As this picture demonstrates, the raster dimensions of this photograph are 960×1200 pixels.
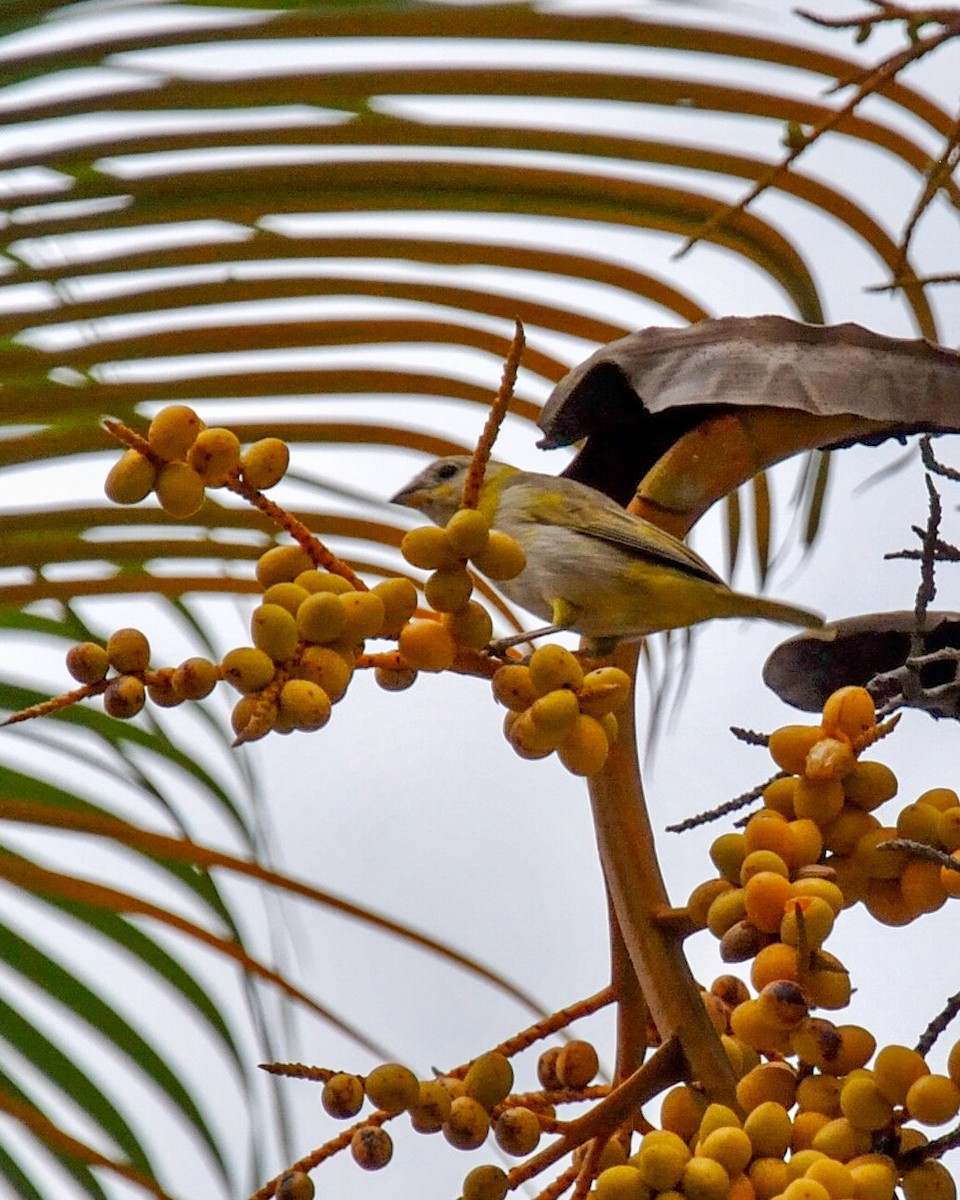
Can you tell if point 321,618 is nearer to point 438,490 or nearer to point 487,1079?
point 487,1079

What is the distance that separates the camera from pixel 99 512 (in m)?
1.28

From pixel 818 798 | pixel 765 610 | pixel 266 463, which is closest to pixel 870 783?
pixel 818 798

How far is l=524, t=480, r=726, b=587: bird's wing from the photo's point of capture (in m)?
1.14

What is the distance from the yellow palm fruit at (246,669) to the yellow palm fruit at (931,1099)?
379 mm

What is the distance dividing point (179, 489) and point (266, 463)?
49 millimetres

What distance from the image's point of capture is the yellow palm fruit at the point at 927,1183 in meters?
0.85

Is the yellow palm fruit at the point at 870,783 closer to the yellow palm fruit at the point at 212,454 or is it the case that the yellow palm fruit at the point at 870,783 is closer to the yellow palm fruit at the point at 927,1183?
the yellow palm fruit at the point at 927,1183

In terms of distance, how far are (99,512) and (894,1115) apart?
2.42 ft

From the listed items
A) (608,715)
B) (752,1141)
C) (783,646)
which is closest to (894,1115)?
(752,1141)

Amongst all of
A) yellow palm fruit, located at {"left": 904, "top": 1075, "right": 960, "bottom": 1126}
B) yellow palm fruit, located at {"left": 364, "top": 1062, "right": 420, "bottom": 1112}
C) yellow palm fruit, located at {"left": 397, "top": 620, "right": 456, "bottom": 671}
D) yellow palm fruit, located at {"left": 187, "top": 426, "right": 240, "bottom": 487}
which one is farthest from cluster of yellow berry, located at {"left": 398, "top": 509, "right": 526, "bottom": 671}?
yellow palm fruit, located at {"left": 904, "top": 1075, "right": 960, "bottom": 1126}

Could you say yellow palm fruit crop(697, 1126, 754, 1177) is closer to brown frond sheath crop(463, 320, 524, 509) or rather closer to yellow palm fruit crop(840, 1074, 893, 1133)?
yellow palm fruit crop(840, 1074, 893, 1133)

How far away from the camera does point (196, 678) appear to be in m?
0.81

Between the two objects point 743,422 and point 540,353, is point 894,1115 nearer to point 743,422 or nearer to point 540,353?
point 743,422

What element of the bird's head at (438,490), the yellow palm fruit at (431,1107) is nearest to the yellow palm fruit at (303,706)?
the yellow palm fruit at (431,1107)
